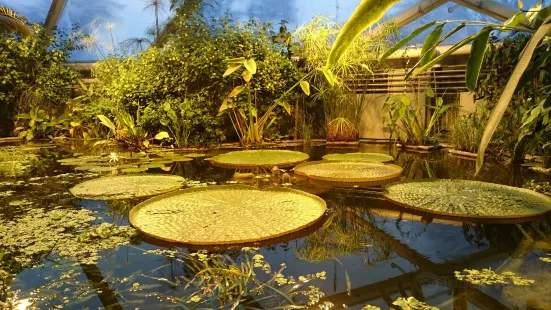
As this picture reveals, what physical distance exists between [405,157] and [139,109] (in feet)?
12.0

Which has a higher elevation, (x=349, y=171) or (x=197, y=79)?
(x=197, y=79)

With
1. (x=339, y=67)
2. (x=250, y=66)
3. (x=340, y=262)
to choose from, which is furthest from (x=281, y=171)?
(x=339, y=67)

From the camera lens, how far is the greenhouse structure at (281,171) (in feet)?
4.64

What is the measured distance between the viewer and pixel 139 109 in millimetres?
5543

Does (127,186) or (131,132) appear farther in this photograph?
(131,132)

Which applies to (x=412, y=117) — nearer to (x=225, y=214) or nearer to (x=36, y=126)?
(x=225, y=214)

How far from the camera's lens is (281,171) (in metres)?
3.60

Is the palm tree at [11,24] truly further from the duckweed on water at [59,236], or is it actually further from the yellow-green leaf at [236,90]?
the duckweed on water at [59,236]

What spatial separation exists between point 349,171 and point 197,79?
3125 mm

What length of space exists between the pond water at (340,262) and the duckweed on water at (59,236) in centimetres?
2

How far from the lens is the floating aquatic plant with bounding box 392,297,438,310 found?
1.26 m

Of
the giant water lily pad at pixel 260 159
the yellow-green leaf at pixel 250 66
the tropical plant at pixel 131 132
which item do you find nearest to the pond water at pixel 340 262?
the giant water lily pad at pixel 260 159

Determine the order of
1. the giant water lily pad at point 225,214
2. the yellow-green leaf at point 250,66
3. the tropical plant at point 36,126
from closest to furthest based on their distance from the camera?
the giant water lily pad at point 225,214 → the yellow-green leaf at point 250,66 → the tropical plant at point 36,126

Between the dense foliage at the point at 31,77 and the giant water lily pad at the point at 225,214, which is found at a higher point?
the dense foliage at the point at 31,77
